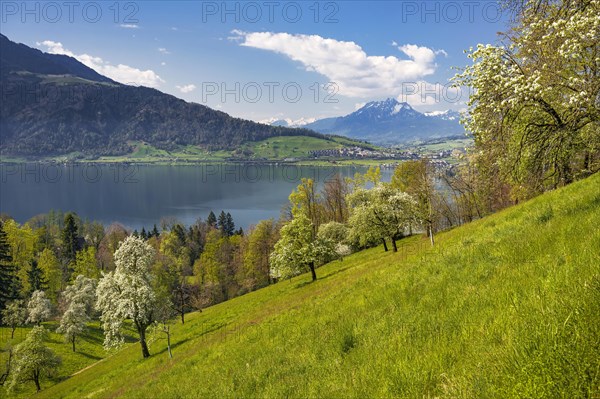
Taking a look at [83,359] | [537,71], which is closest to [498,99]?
[537,71]

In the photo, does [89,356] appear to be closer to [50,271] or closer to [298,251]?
[50,271]

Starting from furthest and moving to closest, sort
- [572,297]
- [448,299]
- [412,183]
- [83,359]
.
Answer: [412,183] < [83,359] < [448,299] < [572,297]

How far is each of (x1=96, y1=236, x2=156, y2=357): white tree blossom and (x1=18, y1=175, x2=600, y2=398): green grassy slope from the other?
1111 inches

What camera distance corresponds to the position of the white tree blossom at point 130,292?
38.3 m

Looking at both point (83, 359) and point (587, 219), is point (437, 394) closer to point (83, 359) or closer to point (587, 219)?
point (587, 219)

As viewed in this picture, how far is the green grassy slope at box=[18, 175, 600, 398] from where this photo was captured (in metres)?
3.55

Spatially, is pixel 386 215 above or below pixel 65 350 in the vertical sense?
above

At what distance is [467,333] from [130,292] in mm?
39899

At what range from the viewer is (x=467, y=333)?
5508 mm

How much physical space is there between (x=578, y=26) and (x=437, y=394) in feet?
31.1

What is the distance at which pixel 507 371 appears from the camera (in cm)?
367

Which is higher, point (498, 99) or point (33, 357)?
point (498, 99)

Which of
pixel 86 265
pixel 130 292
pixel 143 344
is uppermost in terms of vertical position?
pixel 130 292

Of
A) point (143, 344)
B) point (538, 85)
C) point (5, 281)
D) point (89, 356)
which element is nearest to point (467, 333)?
point (538, 85)
